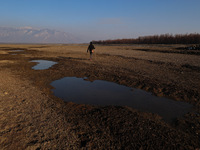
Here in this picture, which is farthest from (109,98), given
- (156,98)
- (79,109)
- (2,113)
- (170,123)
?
(2,113)

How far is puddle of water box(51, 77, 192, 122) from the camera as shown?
4.21 meters

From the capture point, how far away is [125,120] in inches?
138

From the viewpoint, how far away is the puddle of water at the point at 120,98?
421 centimetres

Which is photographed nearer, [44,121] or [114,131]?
[114,131]

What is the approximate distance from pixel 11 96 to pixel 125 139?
4.53 meters

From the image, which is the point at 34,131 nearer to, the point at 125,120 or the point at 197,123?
the point at 125,120

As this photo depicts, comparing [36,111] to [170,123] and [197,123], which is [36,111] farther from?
[197,123]

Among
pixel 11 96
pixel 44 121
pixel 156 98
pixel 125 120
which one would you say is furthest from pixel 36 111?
pixel 156 98

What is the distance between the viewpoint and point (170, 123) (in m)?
3.46

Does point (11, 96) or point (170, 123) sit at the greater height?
point (11, 96)

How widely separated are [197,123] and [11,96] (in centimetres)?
627

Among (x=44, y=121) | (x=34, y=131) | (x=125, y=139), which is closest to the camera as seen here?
(x=125, y=139)

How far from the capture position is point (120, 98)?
5.15 meters

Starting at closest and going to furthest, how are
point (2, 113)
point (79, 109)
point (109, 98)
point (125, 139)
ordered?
point (125, 139), point (2, 113), point (79, 109), point (109, 98)
